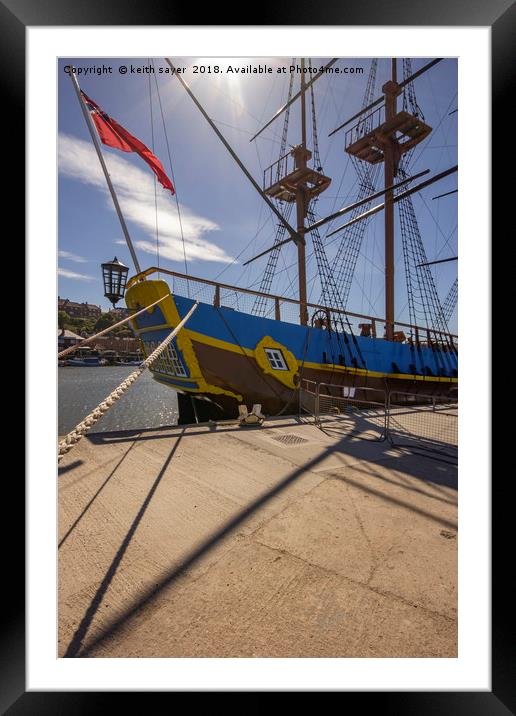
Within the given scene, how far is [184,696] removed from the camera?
3.94 feet

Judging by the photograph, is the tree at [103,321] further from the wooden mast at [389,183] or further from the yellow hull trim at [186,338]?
the wooden mast at [389,183]

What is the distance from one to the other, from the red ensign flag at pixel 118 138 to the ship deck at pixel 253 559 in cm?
555

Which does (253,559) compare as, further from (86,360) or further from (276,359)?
(86,360)

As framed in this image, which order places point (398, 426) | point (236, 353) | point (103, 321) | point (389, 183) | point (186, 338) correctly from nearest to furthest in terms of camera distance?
point (398, 426) → point (186, 338) → point (236, 353) → point (389, 183) → point (103, 321)

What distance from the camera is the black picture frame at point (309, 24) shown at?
125 cm

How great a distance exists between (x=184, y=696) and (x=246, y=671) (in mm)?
259

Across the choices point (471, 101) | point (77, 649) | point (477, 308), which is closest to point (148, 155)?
point (471, 101)

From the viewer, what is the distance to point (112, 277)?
17.3 ft

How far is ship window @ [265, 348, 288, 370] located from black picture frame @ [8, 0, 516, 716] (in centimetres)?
712

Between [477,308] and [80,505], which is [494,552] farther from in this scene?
[80,505]

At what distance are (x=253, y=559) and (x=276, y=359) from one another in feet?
23.1

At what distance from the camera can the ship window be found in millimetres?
8547

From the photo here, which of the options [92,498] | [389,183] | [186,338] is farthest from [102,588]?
[389,183]

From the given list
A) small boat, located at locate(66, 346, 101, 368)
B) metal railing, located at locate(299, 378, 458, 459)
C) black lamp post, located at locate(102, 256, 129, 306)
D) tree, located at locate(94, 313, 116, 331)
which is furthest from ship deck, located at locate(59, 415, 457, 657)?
small boat, located at locate(66, 346, 101, 368)
